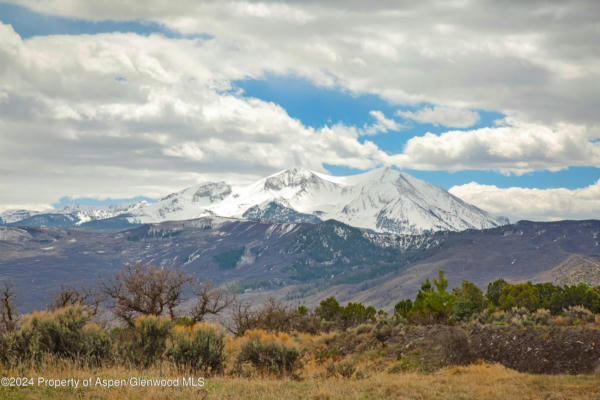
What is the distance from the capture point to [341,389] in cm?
1711

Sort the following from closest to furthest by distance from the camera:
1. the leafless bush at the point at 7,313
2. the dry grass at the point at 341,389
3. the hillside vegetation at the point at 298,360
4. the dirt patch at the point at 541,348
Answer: the dry grass at the point at 341,389 → the hillside vegetation at the point at 298,360 → the dirt patch at the point at 541,348 → the leafless bush at the point at 7,313

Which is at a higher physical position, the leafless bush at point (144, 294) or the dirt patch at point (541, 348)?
the leafless bush at point (144, 294)

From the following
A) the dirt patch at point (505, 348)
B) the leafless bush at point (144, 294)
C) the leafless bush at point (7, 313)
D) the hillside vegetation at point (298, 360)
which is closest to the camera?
the hillside vegetation at point (298, 360)

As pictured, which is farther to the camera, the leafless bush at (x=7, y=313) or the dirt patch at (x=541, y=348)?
the leafless bush at (x=7, y=313)

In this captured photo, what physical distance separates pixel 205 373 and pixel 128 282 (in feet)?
72.6

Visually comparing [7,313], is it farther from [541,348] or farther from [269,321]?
→ [541,348]

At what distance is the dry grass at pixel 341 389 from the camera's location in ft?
46.9

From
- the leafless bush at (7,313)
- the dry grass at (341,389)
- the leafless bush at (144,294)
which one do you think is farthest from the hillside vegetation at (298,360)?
the leafless bush at (7,313)

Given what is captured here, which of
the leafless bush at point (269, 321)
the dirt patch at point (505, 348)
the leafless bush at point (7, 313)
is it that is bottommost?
the leafless bush at point (269, 321)

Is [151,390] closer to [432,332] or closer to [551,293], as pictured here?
[432,332]

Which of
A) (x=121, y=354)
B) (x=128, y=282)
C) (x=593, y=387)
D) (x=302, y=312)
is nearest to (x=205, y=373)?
(x=121, y=354)

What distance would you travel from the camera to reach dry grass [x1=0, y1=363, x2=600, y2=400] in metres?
14.3

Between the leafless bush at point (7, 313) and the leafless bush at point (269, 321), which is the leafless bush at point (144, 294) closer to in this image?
the leafless bush at point (7, 313)

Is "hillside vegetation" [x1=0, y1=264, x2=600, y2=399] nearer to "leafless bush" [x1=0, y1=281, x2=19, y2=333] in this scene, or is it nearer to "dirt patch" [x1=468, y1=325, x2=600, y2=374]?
"dirt patch" [x1=468, y1=325, x2=600, y2=374]
